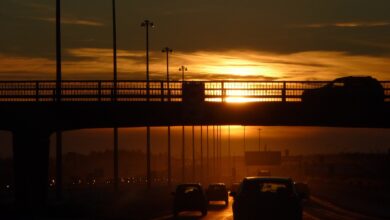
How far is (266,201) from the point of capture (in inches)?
1107

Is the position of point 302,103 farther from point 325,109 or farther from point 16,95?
point 16,95

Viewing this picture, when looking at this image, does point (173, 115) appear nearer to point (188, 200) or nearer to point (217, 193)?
point (188, 200)

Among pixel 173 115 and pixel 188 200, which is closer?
pixel 173 115

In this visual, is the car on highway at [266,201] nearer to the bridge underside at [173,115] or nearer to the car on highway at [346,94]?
the bridge underside at [173,115]

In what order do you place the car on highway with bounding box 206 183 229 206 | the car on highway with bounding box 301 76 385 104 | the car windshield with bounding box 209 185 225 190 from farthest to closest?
1. the car windshield with bounding box 209 185 225 190
2. the car on highway with bounding box 206 183 229 206
3. the car on highway with bounding box 301 76 385 104

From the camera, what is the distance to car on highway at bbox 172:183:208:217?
49906 mm

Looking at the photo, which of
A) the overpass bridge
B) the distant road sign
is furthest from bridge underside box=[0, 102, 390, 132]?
the distant road sign

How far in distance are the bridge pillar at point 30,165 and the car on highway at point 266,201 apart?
21310 millimetres

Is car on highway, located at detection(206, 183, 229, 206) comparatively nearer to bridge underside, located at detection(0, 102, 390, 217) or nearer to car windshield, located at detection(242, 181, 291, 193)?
bridge underside, located at detection(0, 102, 390, 217)

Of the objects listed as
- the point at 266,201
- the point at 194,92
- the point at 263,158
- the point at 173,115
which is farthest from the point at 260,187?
the point at 263,158

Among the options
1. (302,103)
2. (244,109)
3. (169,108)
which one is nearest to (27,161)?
(169,108)

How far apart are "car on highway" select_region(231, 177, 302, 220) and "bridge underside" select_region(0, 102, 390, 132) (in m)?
18.3

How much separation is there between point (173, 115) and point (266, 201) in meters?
20.4

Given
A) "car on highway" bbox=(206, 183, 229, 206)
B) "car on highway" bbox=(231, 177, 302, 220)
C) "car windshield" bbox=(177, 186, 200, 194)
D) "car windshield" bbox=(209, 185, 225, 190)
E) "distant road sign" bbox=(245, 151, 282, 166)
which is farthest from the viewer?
"distant road sign" bbox=(245, 151, 282, 166)
